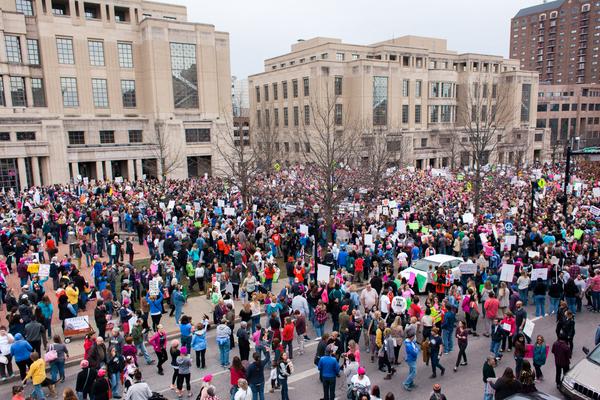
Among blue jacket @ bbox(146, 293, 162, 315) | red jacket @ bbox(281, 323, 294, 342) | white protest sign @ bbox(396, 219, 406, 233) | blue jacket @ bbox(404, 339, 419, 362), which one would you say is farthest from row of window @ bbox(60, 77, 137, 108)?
blue jacket @ bbox(404, 339, 419, 362)

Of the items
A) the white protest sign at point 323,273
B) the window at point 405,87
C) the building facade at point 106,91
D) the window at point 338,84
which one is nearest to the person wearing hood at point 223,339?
the white protest sign at point 323,273

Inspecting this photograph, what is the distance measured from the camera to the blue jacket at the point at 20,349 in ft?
36.0

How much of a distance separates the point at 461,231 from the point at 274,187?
17594 millimetres

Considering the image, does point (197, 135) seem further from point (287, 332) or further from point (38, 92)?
point (287, 332)

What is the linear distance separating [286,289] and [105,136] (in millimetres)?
44372

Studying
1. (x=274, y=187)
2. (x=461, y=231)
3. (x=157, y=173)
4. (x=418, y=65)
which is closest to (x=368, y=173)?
(x=274, y=187)

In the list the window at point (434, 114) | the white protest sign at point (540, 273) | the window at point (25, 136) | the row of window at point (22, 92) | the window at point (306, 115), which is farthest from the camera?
the window at point (434, 114)

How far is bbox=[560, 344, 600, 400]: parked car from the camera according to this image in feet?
30.7

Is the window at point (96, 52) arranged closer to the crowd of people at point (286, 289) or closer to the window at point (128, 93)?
the window at point (128, 93)

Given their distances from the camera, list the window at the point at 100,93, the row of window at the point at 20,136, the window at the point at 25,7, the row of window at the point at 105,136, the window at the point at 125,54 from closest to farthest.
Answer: the row of window at the point at 20,136 < the window at the point at 25,7 < the row of window at the point at 105,136 < the window at the point at 100,93 < the window at the point at 125,54

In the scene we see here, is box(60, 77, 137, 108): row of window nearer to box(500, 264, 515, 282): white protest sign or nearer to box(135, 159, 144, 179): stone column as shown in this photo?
box(135, 159, 144, 179): stone column

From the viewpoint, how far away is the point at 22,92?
156ft

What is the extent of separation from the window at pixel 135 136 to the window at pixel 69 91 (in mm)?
6383

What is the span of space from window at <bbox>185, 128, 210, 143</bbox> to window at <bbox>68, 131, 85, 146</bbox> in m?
11.3
